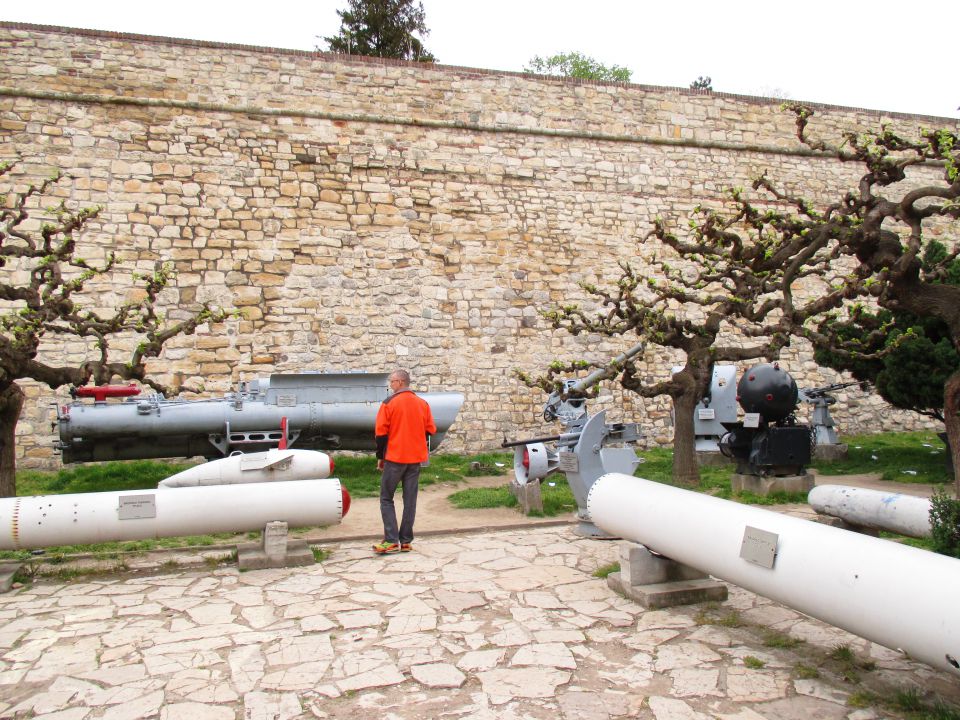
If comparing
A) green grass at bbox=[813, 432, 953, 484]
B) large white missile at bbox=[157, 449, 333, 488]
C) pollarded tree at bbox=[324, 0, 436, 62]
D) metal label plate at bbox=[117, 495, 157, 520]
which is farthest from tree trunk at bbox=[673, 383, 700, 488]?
pollarded tree at bbox=[324, 0, 436, 62]

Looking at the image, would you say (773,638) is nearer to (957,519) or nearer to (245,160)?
(957,519)

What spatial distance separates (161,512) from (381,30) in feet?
59.3

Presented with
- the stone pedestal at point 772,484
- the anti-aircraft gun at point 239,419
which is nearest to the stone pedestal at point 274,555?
the anti-aircraft gun at point 239,419

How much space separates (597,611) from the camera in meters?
4.55

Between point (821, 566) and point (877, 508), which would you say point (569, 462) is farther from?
point (821, 566)

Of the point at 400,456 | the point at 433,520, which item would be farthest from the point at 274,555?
the point at 433,520

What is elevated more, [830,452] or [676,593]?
[676,593]

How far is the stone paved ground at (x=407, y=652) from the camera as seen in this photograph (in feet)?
11.0

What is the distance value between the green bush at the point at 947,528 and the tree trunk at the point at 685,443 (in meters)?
4.97

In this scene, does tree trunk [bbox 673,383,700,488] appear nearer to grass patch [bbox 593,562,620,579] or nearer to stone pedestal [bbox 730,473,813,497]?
stone pedestal [bbox 730,473,813,497]

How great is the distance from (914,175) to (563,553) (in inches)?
534

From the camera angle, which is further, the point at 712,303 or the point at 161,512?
the point at 712,303

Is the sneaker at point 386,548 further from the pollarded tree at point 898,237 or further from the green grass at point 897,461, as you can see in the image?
the green grass at point 897,461

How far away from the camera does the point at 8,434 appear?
6.58 meters
